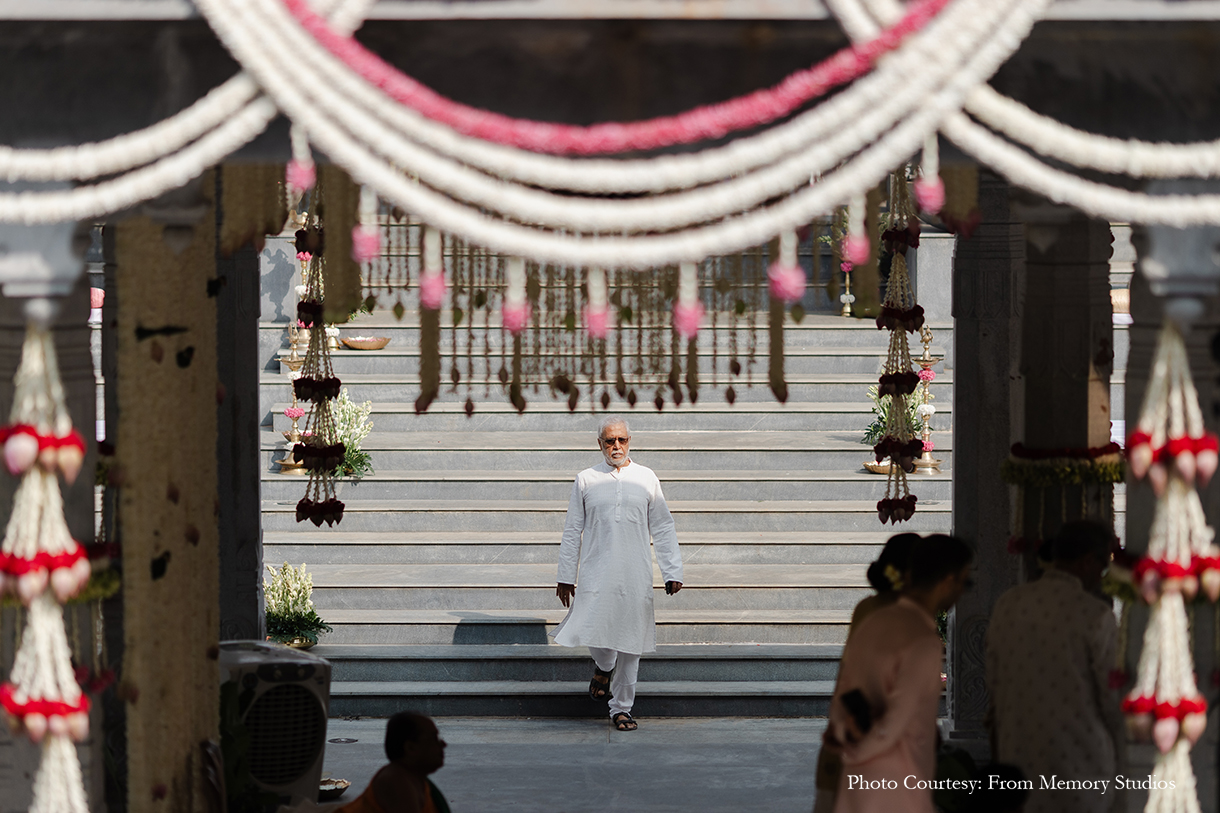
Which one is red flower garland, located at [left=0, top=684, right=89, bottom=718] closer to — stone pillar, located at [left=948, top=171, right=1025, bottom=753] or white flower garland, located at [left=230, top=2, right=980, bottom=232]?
white flower garland, located at [left=230, top=2, right=980, bottom=232]

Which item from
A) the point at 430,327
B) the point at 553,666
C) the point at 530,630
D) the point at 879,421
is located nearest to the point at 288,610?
the point at 530,630

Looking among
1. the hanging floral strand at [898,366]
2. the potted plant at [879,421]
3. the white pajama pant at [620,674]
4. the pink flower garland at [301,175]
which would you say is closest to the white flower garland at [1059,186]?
the pink flower garland at [301,175]

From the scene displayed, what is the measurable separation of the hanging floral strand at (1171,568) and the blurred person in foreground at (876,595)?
51.6 inches

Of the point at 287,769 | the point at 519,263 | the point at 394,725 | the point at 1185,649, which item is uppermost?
the point at 519,263

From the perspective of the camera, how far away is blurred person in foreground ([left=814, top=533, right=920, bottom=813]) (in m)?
4.80

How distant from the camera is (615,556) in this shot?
821cm

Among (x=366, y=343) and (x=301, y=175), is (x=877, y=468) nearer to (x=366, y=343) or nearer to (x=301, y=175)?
(x=366, y=343)

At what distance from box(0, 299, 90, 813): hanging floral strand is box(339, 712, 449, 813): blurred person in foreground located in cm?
139

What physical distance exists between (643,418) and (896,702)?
30.9 ft

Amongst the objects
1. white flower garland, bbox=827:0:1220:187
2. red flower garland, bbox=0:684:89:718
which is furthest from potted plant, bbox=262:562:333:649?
white flower garland, bbox=827:0:1220:187

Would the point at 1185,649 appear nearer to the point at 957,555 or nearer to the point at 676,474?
the point at 957,555

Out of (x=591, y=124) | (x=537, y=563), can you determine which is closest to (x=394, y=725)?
(x=591, y=124)

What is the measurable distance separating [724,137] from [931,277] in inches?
502

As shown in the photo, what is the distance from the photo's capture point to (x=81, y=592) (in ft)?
12.9
